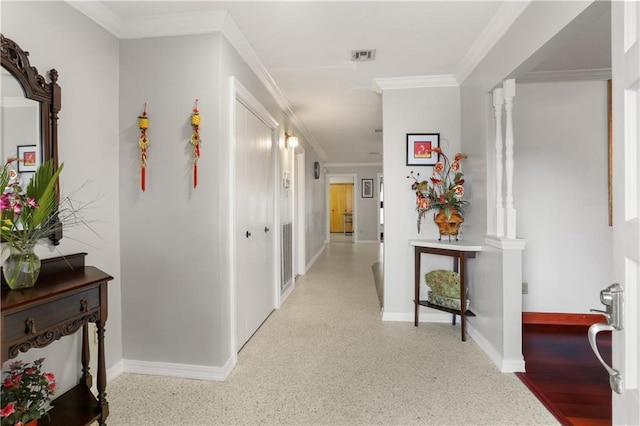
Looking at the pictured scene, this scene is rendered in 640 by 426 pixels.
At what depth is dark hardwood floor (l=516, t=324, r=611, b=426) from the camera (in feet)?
5.60

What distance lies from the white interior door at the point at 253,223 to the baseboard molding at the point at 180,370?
1.09 ft

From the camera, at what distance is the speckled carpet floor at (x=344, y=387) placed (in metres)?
1.68

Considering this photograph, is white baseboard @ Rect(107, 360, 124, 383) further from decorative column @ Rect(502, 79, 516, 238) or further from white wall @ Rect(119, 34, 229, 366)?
decorative column @ Rect(502, 79, 516, 238)

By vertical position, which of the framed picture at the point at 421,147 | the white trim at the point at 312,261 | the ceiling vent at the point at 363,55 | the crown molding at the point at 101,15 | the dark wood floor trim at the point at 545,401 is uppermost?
the ceiling vent at the point at 363,55

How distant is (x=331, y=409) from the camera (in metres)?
1.74

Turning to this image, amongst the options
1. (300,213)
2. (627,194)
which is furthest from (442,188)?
(300,213)

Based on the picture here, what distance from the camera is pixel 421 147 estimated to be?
120 inches

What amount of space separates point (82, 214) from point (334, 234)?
400 inches

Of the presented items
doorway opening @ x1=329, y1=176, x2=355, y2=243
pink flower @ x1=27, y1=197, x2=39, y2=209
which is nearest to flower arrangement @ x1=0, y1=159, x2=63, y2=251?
pink flower @ x1=27, y1=197, x2=39, y2=209

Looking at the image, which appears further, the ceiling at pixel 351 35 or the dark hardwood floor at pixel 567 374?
the ceiling at pixel 351 35

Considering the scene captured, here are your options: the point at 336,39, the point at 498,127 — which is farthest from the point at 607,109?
the point at 336,39

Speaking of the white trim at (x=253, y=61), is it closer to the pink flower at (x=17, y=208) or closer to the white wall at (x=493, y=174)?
the pink flower at (x=17, y=208)

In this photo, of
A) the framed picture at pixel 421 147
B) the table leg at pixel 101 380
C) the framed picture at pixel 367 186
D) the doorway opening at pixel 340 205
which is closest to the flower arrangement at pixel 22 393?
the table leg at pixel 101 380

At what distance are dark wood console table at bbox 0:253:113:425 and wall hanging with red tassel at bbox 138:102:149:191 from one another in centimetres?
57
